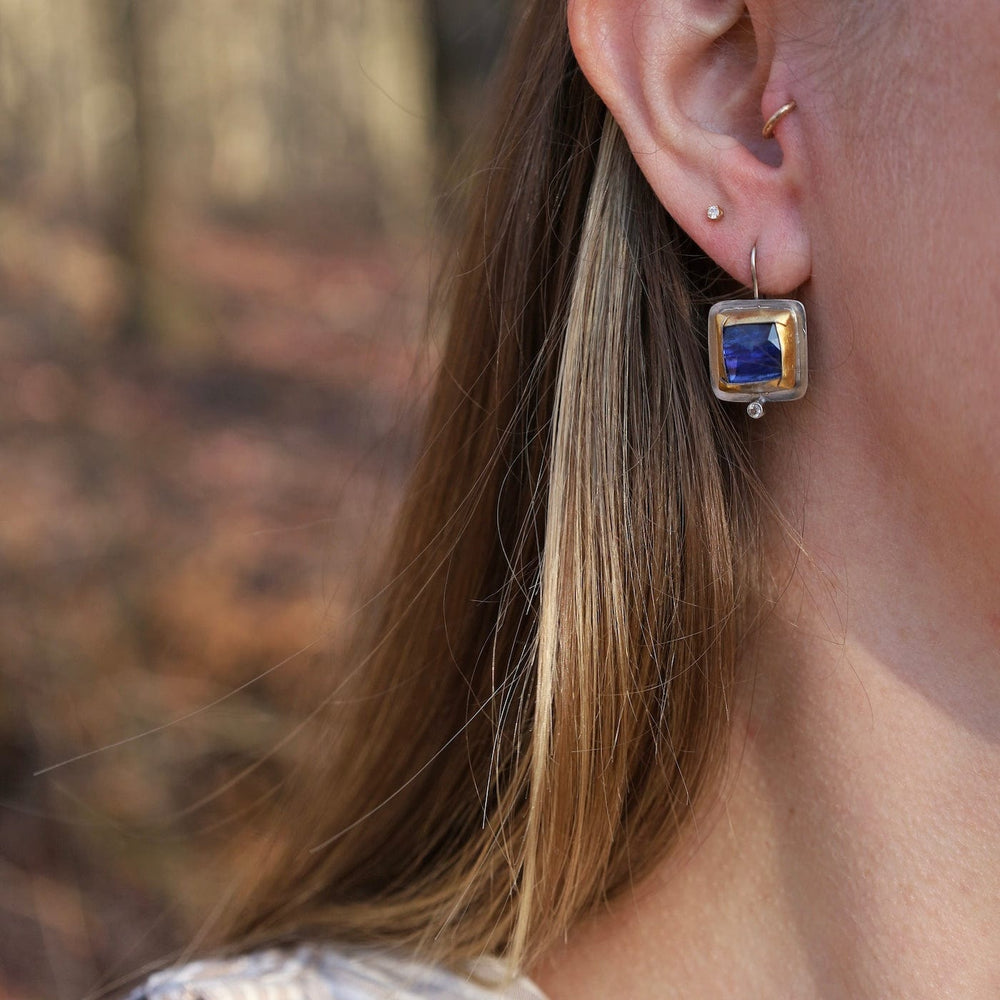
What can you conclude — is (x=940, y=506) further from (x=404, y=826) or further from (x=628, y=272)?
(x=404, y=826)

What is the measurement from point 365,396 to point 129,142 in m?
1.13

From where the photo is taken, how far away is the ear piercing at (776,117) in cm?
88

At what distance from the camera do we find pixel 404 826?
128 cm

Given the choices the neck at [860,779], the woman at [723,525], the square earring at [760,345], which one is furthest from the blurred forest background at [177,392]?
the square earring at [760,345]

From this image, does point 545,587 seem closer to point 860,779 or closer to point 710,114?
point 860,779

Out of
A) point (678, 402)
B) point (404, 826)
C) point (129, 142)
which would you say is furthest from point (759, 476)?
point (129, 142)

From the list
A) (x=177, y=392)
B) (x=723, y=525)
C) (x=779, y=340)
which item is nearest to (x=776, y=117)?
(x=779, y=340)

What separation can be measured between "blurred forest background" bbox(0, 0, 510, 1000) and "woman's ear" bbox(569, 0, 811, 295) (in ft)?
4.69

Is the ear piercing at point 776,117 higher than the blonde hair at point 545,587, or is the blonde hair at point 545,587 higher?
the ear piercing at point 776,117

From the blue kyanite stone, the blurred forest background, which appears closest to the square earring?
the blue kyanite stone

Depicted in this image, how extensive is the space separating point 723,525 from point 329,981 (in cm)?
69

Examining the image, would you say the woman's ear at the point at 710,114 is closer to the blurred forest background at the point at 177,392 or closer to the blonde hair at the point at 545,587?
the blonde hair at the point at 545,587

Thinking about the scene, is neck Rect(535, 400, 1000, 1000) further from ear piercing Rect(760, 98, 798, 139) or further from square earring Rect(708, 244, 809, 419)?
ear piercing Rect(760, 98, 798, 139)

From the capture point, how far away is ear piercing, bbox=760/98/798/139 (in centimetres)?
88
